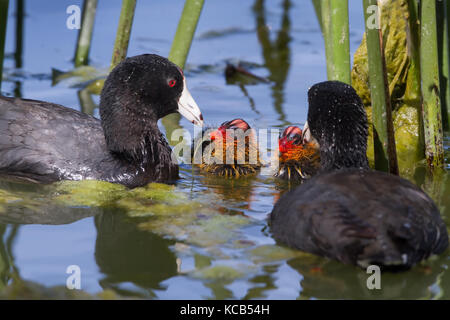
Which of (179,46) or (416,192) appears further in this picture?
(179,46)

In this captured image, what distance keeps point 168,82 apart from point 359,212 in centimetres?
235

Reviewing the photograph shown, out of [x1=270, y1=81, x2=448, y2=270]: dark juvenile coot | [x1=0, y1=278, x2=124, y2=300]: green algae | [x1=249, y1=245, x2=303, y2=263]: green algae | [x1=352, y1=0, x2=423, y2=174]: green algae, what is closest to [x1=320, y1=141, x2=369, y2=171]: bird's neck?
[x1=270, y1=81, x2=448, y2=270]: dark juvenile coot

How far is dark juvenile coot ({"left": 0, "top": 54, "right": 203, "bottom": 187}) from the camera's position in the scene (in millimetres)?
5746

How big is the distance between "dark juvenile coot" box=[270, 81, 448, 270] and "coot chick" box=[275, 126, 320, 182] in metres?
1.19

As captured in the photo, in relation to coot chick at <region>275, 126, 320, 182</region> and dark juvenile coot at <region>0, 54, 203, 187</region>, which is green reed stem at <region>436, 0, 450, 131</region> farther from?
dark juvenile coot at <region>0, 54, 203, 187</region>

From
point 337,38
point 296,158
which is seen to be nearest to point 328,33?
point 337,38

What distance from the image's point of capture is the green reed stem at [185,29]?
6102mm

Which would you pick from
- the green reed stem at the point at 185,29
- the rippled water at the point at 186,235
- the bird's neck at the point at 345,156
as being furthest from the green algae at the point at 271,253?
the green reed stem at the point at 185,29

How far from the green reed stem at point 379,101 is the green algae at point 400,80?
25.3 inches

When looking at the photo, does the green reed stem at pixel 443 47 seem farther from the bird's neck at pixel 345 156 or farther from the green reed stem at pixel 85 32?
the green reed stem at pixel 85 32

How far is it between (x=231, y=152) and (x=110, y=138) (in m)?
0.99
